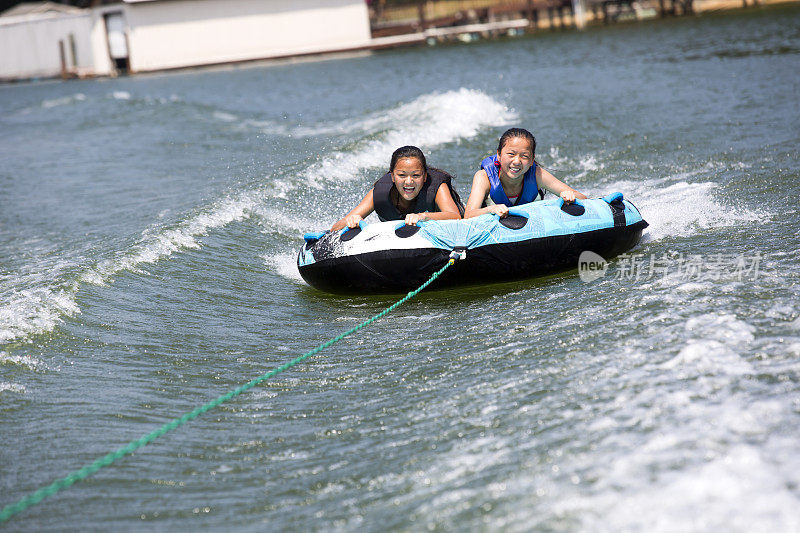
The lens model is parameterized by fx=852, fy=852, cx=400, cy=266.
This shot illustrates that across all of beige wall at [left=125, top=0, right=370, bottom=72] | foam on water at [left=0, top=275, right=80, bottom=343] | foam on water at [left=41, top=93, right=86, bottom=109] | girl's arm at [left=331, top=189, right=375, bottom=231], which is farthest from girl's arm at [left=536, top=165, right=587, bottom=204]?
beige wall at [left=125, top=0, right=370, bottom=72]

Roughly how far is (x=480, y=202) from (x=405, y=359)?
1902 millimetres

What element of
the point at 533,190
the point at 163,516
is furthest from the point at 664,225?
the point at 163,516

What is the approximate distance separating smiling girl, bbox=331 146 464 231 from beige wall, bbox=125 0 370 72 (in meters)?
31.2

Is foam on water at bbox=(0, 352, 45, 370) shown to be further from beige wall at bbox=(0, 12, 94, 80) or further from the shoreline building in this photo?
beige wall at bbox=(0, 12, 94, 80)

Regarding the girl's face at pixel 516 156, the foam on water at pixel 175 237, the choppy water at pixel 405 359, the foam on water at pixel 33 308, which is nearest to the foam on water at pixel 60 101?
the choppy water at pixel 405 359

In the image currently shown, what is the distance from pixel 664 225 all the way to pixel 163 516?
5.16m

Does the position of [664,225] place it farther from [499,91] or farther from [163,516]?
[499,91]

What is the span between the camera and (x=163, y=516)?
3463 millimetres

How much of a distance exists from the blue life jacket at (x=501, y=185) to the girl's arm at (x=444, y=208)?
0.39m

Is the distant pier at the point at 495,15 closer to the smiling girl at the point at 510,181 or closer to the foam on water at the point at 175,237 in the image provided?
the foam on water at the point at 175,237

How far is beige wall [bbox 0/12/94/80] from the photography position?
37094 millimetres

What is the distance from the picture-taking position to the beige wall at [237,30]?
35969 millimetres

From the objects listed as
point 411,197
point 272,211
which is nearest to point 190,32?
point 272,211

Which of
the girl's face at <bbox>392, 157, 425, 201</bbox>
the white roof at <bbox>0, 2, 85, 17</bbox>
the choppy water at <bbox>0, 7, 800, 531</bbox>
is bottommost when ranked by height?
the choppy water at <bbox>0, 7, 800, 531</bbox>
